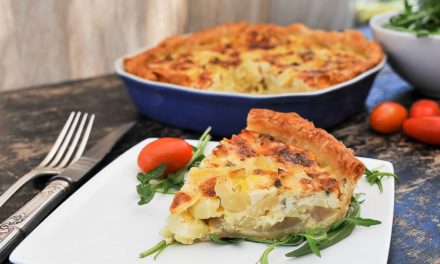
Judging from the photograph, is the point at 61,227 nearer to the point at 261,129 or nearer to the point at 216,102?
the point at 261,129

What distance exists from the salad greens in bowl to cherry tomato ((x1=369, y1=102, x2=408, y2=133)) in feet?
1.34

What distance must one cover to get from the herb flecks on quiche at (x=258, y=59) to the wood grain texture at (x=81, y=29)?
851 millimetres

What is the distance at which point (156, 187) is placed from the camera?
1.95 meters

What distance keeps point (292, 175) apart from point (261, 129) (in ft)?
1.18

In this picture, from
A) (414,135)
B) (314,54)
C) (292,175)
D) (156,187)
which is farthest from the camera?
(314,54)

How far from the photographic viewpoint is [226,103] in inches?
101

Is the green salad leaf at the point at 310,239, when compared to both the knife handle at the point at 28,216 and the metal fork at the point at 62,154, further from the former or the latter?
the metal fork at the point at 62,154

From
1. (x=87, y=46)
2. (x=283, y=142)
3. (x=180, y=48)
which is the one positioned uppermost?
(x=283, y=142)

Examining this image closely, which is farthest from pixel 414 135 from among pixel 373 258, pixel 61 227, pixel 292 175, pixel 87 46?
pixel 87 46

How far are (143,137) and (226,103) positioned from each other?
45 centimetres

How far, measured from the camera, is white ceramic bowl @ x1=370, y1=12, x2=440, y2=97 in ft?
9.87

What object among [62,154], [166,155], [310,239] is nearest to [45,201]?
[166,155]

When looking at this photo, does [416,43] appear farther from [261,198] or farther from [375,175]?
[261,198]

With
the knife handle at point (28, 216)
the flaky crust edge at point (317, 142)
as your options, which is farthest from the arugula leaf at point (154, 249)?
the flaky crust edge at point (317, 142)
